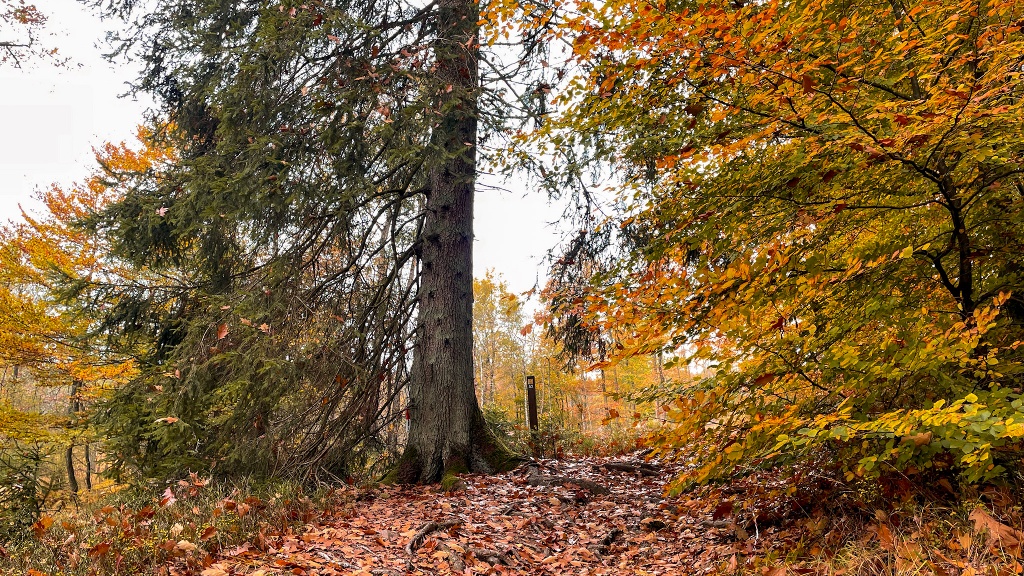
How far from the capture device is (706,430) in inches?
126

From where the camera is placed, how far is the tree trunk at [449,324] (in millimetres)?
5887

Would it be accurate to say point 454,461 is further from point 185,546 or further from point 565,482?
point 185,546

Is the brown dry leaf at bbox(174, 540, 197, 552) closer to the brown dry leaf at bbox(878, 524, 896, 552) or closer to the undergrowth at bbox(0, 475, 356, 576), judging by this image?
the undergrowth at bbox(0, 475, 356, 576)

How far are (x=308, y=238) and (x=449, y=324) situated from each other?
6.44ft

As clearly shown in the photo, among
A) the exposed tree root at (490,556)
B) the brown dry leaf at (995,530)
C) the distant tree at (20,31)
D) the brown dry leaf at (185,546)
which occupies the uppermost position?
the distant tree at (20,31)

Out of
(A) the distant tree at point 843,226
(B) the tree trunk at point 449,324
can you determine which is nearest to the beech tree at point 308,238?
(B) the tree trunk at point 449,324

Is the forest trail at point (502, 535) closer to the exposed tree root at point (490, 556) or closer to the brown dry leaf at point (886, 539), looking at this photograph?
the exposed tree root at point (490, 556)

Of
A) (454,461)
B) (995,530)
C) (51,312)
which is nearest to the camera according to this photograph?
(995,530)

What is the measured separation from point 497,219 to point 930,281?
92314 mm

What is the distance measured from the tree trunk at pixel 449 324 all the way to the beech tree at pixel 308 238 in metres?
0.02

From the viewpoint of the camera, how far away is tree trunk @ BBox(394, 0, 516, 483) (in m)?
5.89

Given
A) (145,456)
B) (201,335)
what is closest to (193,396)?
(201,335)

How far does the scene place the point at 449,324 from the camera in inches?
253

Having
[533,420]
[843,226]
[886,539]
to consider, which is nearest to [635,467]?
[533,420]
